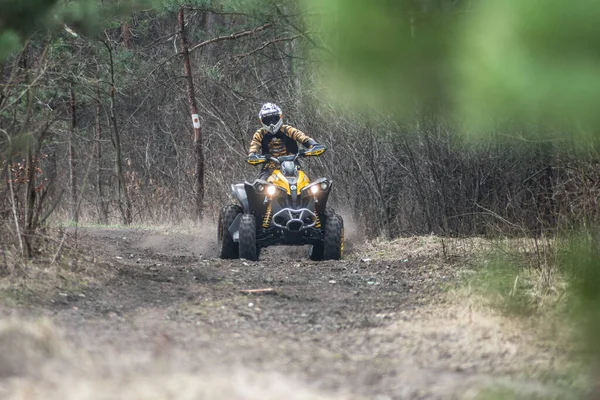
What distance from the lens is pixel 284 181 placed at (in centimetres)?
1166

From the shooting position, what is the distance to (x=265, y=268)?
34.5 feet

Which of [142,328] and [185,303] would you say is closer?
[142,328]

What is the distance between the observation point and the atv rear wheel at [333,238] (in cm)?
1185

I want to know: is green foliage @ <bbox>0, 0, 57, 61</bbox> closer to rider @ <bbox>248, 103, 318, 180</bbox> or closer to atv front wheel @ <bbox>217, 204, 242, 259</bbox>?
rider @ <bbox>248, 103, 318, 180</bbox>

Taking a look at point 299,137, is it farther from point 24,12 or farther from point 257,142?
point 24,12

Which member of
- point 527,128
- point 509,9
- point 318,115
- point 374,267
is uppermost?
point 318,115

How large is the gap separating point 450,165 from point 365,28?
12.7 metres

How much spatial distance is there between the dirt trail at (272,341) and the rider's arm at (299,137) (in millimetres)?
2793

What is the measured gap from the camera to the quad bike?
11578 mm

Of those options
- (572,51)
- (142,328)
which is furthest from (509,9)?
(142,328)

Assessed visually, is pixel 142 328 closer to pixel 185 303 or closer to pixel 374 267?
pixel 185 303

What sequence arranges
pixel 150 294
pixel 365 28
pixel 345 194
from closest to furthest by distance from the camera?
pixel 365 28
pixel 150 294
pixel 345 194

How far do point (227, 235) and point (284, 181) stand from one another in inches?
49.0

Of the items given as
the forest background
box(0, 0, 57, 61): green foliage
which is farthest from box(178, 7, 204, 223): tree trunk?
box(0, 0, 57, 61): green foliage
